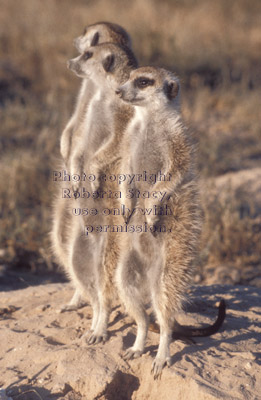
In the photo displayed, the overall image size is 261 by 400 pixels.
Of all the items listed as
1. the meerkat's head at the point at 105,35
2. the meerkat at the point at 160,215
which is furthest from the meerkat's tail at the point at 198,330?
the meerkat's head at the point at 105,35

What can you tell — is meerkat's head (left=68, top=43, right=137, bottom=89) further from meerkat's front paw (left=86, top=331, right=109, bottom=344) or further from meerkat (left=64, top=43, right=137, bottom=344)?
meerkat's front paw (left=86, top=331, right=109, bottom=344)

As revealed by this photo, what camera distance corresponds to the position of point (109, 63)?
10.2 ft

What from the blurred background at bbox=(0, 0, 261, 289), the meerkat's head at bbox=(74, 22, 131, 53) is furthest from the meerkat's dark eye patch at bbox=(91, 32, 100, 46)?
the blurred background at bbox=(0, 0, 261, 289)

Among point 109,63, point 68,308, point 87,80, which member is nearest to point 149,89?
point 109,63

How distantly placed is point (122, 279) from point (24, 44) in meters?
7.66

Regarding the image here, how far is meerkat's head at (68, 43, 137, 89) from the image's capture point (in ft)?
10.3

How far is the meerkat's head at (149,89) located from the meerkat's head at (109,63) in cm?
38

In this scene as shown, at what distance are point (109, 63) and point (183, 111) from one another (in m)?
3.93

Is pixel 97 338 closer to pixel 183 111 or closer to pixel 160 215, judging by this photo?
pixel 160 215

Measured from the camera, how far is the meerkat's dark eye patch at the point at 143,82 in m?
2.73

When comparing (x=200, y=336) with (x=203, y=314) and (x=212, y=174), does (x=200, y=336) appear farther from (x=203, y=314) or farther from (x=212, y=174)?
(x=212, y=174)

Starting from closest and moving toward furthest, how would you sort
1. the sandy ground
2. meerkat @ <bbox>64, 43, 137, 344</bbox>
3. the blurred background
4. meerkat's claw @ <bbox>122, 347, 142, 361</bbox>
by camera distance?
1. the sandy ground
2. meerkat's claw @ <bbox>122, 347, 142, 361</bbox>
3. meerkat @ <bbox>64, 43, 137, 344</bbox>
4. the blurred background

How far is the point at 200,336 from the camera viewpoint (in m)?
2.79

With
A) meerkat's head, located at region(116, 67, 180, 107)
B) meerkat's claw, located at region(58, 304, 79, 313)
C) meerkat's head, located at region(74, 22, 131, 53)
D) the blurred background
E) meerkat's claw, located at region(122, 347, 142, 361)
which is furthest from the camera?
the blurred background
